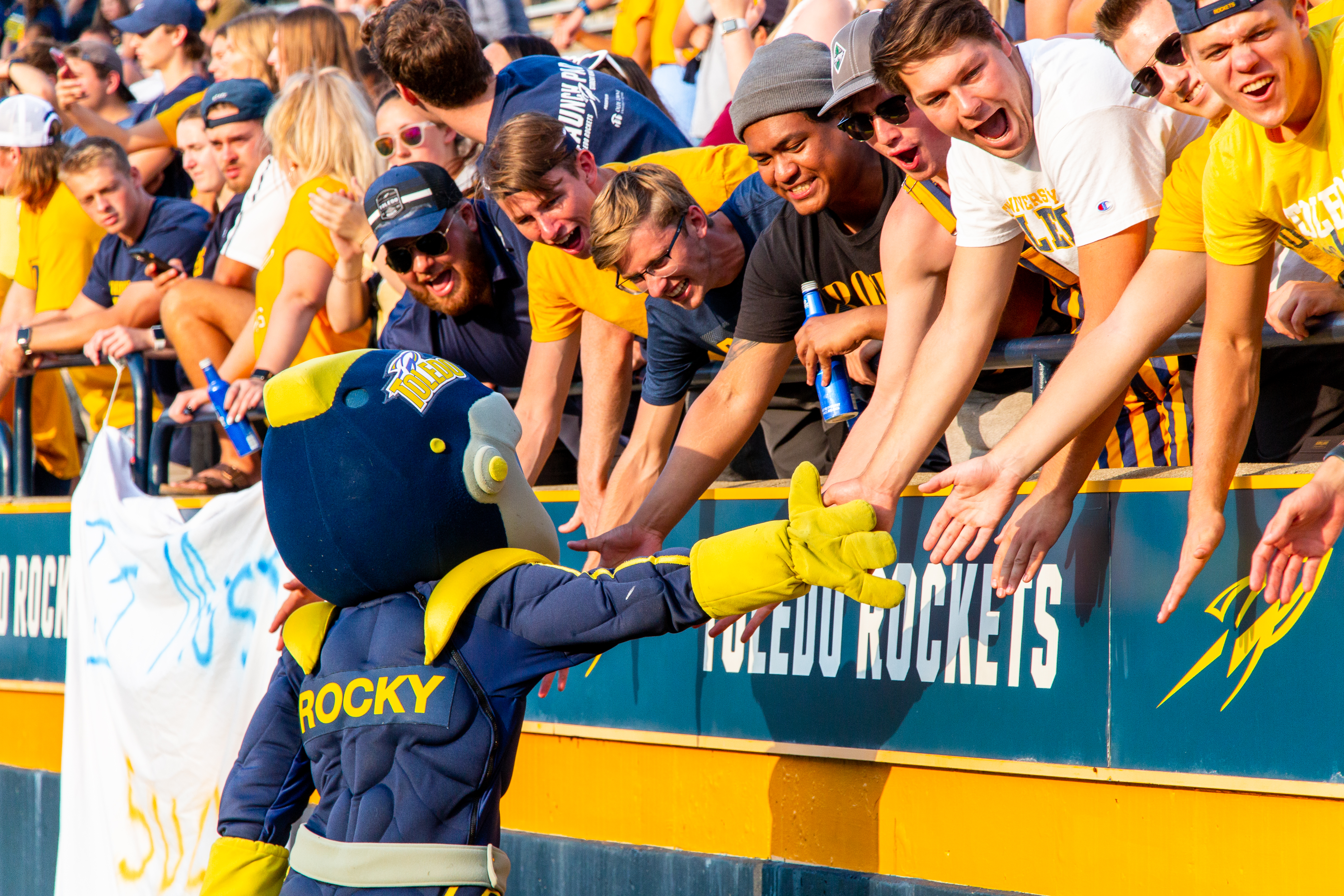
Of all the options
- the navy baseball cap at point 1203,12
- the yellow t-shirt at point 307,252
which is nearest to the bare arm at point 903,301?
the navy baseball cap at point 1203,12

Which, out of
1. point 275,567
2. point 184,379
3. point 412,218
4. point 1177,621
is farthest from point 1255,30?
point 184,379

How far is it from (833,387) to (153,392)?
3.83 metres

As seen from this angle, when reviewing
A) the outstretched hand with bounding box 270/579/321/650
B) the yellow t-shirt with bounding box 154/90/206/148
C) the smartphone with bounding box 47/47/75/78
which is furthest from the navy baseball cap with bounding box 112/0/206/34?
the outstretched hand with bounding box 270/579/321/650

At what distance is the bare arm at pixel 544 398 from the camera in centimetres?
475

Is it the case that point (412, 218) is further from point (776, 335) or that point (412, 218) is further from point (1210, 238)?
point (1210, 238)

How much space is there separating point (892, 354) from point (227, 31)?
5264 millimetres

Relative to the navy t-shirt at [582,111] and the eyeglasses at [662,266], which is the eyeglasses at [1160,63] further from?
the navy t-shirt at [582,111]

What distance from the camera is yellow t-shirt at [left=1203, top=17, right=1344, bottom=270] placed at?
105 inches

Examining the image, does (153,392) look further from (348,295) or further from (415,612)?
(415,612)

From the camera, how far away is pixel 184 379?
6773 mm

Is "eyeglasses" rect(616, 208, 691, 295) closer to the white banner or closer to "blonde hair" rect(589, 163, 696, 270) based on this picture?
"blonde hair" rect(589, 163, 696, 270)

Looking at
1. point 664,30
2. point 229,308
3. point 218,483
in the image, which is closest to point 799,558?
point 218,483

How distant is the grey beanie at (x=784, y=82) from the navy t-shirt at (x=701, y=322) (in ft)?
1.51

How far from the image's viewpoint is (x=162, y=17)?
8.43 m
